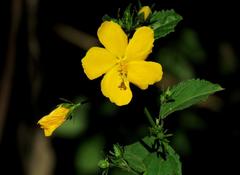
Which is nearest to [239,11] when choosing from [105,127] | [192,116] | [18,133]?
[192,116]

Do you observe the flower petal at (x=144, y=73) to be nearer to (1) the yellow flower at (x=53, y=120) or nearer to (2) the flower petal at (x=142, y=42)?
(2) the flower petal at (x=142, y=42)

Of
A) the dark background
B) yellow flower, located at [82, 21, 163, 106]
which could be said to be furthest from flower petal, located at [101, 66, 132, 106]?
the dark background

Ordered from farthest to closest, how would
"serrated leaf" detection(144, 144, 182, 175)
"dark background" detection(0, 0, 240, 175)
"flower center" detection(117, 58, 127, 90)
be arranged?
"dark background" detection(0, 0, 240, 175), "flower center" detection(117, 58, 127, 90), "serrated leaf" detection(144, 144, 182, 175)

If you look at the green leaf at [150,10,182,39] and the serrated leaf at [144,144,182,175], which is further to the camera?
the green leaf at [150,10,182,39]

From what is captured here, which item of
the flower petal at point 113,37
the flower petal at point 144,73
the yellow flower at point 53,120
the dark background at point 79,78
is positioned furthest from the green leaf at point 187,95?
the dark background at point 79,78

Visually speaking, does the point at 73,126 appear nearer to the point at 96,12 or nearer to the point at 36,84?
the point at 36,84

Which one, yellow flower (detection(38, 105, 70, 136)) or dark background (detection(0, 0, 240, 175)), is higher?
yellow flower (detection(38, 105, 70, 136))

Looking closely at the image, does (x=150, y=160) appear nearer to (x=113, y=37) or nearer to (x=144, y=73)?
(x=144, y=73)

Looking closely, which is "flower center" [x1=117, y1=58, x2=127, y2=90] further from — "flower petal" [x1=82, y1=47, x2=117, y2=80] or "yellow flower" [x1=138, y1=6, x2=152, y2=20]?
"yellow flower" [x1=138, y1=6, x2=152, y2=20]

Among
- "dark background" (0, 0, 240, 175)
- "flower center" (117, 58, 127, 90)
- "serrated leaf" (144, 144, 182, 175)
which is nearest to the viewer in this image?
"serrated leaf" (144, 144, 182, 175)
